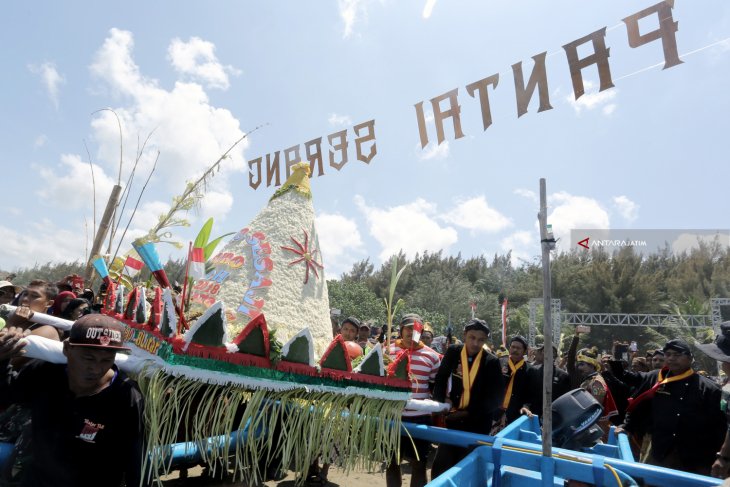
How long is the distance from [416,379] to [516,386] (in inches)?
70.2

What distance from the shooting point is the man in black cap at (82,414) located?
1520mm

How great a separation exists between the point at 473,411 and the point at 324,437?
50.6 inches

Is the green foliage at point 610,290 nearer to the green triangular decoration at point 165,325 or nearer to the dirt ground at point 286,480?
the dirt ground at point 286,480

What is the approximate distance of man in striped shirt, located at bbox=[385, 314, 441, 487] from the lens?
9.90 ft

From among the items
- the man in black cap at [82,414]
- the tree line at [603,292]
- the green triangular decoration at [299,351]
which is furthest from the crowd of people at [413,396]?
the tree line at [603,292]

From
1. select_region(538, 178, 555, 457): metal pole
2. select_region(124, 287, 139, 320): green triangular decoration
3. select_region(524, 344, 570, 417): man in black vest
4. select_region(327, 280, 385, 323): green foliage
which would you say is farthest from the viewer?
select_region(327, 280, 385, 323): green foliage

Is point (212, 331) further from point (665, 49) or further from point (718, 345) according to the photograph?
point (665, 49)

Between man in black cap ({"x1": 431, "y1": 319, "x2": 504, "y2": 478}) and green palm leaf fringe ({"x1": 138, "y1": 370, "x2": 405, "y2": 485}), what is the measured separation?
88cm

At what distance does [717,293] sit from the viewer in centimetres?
2620

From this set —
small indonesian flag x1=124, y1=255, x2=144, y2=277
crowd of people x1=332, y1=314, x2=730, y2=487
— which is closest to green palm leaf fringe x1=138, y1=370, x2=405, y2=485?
crowd of people x1=332, y1=314, x2=730, y2=487

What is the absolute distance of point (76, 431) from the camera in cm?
154

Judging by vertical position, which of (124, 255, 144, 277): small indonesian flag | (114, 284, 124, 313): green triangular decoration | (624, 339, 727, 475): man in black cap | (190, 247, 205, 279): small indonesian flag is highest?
(124, 255, 144, 277): small indonesian flag

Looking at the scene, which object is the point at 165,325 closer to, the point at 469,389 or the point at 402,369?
the point at 402,369

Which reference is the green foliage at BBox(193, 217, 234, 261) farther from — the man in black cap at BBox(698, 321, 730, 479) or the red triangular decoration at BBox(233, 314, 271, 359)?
the man in black cap at BBox(698, 321, 730, 479)
